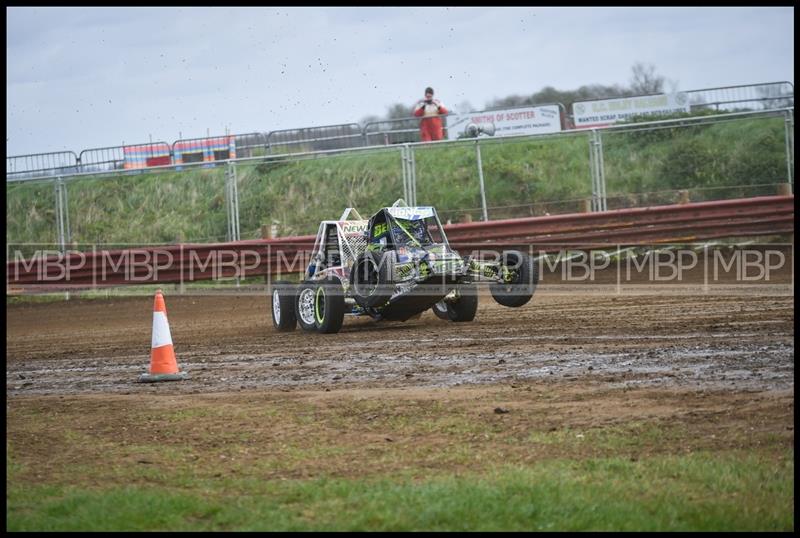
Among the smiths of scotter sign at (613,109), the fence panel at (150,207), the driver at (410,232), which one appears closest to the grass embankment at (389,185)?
the fence panel at (150,207)

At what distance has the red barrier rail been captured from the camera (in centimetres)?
2105

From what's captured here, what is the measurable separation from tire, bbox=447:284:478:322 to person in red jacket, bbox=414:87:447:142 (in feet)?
36.4

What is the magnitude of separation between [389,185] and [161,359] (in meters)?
16.4

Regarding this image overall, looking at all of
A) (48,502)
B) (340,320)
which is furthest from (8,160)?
(48,502)

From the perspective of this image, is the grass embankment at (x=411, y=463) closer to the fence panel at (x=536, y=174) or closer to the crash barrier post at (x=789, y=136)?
the crash barrier post at (x=789, y=136)

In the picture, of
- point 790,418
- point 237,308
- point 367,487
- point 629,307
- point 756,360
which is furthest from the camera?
point 237,308

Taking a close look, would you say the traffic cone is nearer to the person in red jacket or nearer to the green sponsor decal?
the green sponsor decal

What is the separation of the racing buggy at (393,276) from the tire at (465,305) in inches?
0.5

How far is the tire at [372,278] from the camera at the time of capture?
13008 millimetres

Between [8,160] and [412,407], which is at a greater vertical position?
[8,160]

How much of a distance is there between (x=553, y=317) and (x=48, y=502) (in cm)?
A: 881

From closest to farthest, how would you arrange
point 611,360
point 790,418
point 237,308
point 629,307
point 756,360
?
point 790,418 < point 756,360 < point 611,360 < point 629,307 < point 237,308

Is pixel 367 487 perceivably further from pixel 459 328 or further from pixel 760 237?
pixel 760 237

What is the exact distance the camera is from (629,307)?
14.4 m
